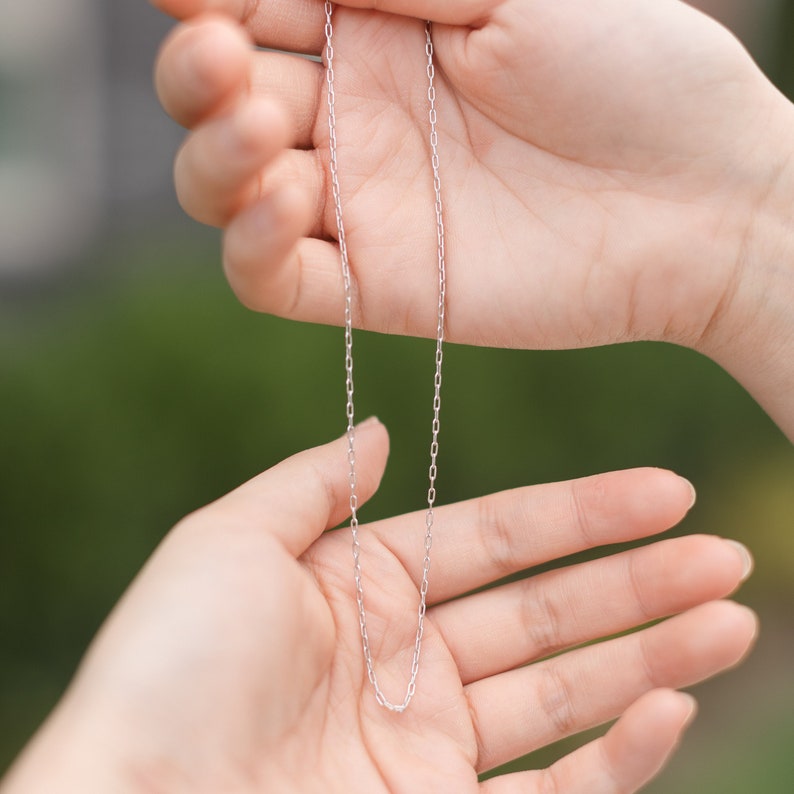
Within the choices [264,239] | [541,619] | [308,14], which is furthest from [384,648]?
[308,14]

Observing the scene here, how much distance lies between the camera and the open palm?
1342mm

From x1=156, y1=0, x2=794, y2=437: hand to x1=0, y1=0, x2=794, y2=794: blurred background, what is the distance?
3.85ft

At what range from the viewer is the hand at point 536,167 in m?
1.34

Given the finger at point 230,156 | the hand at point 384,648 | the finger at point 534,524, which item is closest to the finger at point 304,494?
the hand at point 384,648

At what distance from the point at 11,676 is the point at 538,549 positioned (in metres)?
1.77

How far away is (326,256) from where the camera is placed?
136 centimetres

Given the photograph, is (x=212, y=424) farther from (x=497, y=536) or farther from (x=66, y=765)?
(x=66, y=765)

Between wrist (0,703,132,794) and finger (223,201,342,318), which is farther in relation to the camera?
finger (223,201,342,318)

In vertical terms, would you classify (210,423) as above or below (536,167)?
Answer: below

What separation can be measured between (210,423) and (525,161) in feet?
4.44

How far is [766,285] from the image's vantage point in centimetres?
150

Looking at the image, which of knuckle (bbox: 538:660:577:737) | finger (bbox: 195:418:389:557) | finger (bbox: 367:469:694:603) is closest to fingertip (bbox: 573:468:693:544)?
finger (bbox: 367:469:694:603)

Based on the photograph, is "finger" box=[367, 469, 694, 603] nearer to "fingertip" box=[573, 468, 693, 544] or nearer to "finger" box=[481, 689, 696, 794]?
"fingertip" box=[573, 468, 693, 544]

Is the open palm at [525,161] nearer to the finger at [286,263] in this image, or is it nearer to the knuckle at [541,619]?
the finger at [286,263]
